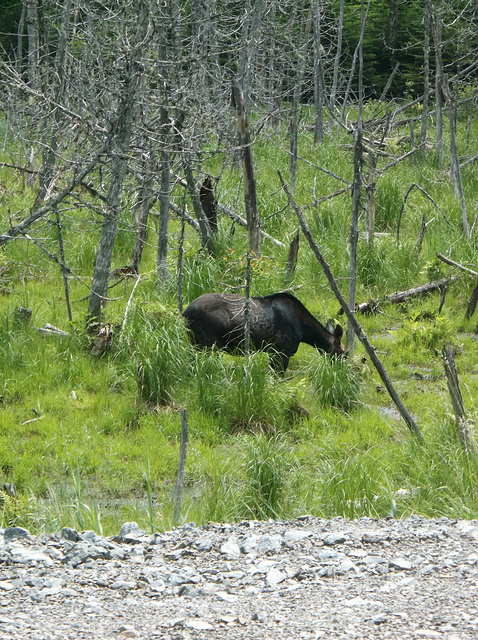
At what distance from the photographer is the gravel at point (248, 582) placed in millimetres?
3502

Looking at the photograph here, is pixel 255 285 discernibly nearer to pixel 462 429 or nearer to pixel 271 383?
pixel 271 383

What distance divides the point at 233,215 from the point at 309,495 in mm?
7021

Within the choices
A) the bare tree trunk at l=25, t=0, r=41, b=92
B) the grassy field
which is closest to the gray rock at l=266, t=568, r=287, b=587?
the grassy field

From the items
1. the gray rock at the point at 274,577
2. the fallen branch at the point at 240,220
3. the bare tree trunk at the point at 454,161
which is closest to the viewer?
the gray rock at the point at 274,577

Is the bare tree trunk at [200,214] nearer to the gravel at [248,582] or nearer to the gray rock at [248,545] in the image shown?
the gravel at [248,582]

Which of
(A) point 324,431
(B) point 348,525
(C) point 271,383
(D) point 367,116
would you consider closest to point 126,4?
(C) point 271,383

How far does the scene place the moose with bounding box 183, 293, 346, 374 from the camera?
9.00 metres

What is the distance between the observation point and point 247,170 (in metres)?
10.6

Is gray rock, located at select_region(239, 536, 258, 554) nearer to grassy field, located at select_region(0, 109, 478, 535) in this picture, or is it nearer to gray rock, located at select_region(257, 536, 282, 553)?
gray rock, located at select_region(257, 536, 282, 553)

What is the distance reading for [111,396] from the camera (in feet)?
28.5

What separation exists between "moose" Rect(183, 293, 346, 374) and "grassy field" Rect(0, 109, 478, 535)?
9.0 inches

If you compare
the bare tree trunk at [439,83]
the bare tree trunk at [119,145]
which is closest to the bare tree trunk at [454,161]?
the bare tree trunk at [439,83]

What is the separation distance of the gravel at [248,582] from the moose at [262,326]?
4170 mm

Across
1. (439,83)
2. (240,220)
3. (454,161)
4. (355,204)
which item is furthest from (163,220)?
(439,83)
